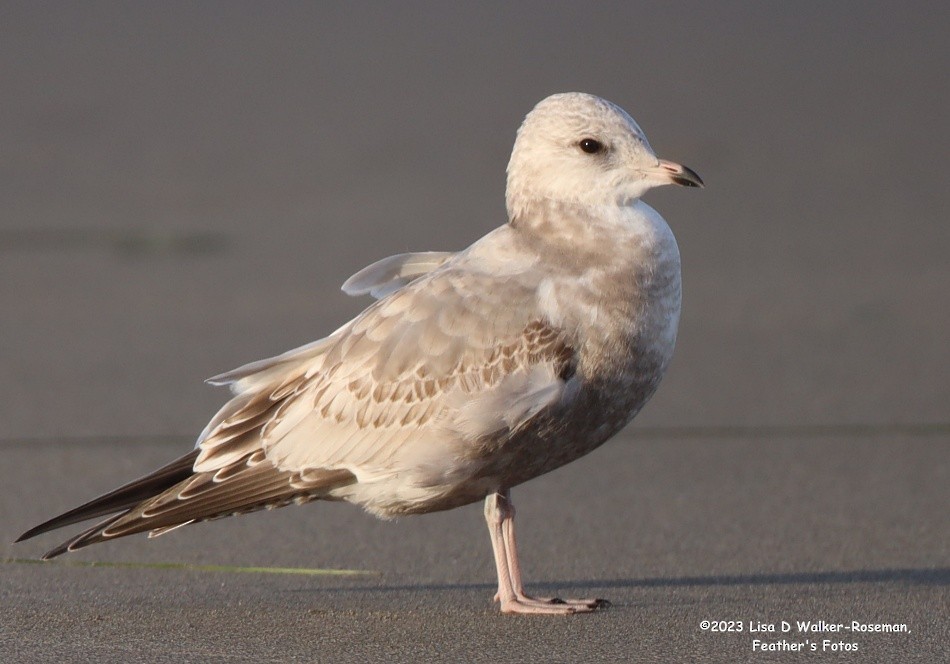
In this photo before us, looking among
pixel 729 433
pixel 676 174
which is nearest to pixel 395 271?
pixel 676 174

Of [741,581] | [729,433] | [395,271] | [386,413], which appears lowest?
[741,581]

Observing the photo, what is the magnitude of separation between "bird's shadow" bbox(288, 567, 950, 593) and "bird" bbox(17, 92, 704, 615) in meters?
0.25

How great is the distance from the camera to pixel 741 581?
4.55 m

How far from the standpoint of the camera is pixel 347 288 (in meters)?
4.66

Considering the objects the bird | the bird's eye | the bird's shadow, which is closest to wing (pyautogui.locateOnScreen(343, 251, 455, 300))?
the bird

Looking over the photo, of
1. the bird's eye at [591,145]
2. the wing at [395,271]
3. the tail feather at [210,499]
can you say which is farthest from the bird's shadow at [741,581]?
the bird's eye at [591,145]

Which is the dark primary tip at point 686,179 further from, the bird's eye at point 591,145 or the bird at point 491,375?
the bird's eye at point 591,145

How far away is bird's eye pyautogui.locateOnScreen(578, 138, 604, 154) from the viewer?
14.6ft

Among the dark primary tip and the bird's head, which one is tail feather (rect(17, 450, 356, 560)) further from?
the dark primary tip

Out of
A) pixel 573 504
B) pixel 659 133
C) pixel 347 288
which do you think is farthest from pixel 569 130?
pixel 659 133

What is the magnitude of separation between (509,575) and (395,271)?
34.6 inches

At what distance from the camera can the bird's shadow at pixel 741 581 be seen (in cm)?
→ 453

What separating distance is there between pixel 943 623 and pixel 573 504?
5.08 ft

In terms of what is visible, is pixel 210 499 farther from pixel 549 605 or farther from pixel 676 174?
pixel 676 174
